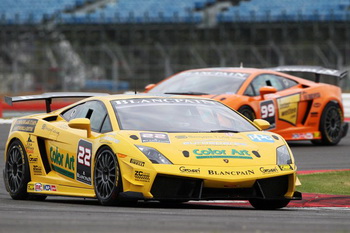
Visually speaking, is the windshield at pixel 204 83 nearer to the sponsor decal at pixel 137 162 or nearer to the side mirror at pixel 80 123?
A: the side mirror at pixel 80 123

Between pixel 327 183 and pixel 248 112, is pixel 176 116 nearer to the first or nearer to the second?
pixel 327 183

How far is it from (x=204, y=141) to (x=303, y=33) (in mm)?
22706

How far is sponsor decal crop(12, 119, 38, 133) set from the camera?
8836mm

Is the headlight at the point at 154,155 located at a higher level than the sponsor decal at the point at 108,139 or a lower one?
lower

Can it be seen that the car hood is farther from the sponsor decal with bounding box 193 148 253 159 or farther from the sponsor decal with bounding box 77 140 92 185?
the sponsor decal with bounding box 77 140 92 185

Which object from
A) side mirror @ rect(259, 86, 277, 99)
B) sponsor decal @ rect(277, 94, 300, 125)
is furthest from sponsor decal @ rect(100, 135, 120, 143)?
sponsor decal @ rect(277, 94, 300, 125)

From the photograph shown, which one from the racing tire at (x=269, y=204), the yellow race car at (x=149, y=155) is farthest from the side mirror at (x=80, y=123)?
the racing tire at (x=269, y=204)

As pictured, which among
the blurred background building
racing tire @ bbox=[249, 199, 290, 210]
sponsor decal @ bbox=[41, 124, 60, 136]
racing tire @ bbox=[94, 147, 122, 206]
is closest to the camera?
racing tire @ bbox=[94, 147, 122, 206]

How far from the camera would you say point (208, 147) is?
7.47 meters

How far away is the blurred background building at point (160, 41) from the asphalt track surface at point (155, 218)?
19.6 m

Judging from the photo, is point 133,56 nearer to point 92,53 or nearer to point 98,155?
point 92,53

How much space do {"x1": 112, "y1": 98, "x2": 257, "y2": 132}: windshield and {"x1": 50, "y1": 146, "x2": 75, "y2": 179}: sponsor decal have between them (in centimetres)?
65

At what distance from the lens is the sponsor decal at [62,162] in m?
8.11

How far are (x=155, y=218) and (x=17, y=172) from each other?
291 cm
